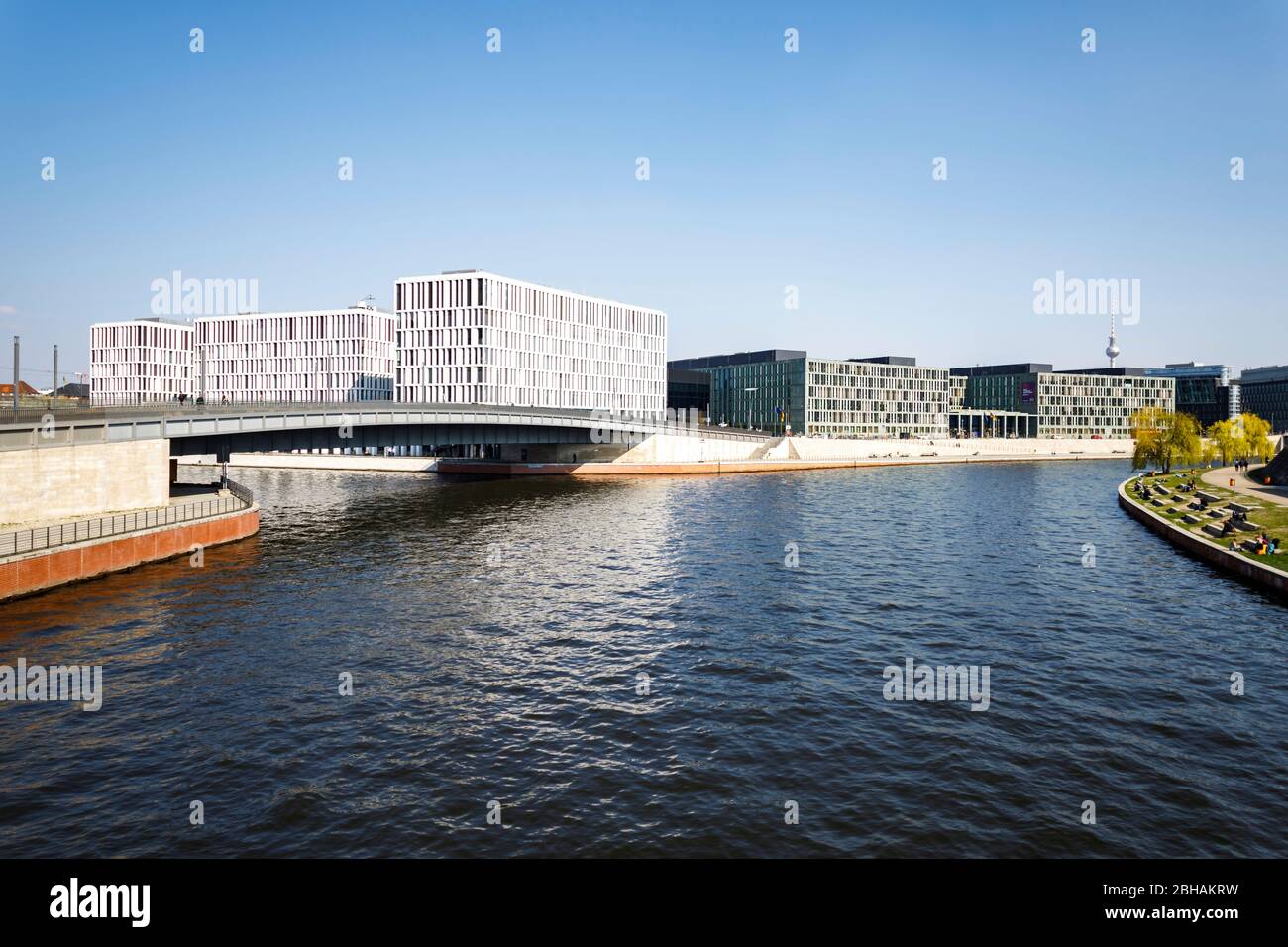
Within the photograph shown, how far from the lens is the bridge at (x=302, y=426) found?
42.4 metres

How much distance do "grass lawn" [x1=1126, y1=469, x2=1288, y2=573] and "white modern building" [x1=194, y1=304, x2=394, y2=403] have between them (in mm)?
128200

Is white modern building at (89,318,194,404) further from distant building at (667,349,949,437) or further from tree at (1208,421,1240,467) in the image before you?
tree at (1208,421,1240,467)

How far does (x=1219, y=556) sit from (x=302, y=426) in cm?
5742

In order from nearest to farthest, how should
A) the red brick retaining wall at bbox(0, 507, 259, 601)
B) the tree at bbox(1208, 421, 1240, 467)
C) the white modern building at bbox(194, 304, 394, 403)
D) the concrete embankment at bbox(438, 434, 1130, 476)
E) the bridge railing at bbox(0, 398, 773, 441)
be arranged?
1. the red brick retaining wall at bbox(0, 507, 259, 601)
2. the bridge railing at bbox(0, 398, 773, 441)
3. the tree at bbox(1208, 421, 1240, 467)
4. the concrete embankment at bbox(438, 434, 1130, 476)
5. the white modern building at bbox(194, 304, 394, 403)

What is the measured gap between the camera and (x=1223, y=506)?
2324 inches

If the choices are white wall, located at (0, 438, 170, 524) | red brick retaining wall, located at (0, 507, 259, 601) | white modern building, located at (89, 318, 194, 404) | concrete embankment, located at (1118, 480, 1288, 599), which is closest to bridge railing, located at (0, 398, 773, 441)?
white wall, located at (0, 438, 170, 524)

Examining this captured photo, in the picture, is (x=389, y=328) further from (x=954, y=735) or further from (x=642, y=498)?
(x=954, y=735)

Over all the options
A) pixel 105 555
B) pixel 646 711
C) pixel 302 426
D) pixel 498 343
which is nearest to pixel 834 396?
pixel 498 343

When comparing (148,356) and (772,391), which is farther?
(772,391)

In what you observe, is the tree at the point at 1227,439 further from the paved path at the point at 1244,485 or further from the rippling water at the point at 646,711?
the rippling water at the point at 646,711

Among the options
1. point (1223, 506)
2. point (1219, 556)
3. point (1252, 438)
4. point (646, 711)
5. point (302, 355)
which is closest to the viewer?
point (646, 711)

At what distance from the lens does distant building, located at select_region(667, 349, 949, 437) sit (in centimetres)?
18150

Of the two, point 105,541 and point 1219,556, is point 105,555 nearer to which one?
point 105,541
